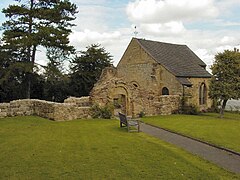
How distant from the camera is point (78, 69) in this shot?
123 feet

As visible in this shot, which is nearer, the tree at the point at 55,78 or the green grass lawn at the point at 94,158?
the green grass lawn at the point at 94,158

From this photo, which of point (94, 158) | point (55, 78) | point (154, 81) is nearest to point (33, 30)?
point (55, 78)

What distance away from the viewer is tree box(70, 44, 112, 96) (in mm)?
36344

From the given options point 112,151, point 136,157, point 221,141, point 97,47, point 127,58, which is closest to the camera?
point 136,157

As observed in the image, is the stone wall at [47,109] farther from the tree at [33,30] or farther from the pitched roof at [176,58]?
the pitched roof at [176,58]

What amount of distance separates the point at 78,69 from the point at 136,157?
95.4ft

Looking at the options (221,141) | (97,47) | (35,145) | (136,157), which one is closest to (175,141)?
(221,141)

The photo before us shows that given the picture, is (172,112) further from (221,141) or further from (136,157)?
(136,157)

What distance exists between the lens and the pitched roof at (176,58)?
32469 mm

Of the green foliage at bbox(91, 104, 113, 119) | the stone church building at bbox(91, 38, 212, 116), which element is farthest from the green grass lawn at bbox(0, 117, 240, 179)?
the stone church building at bbox(91, 38, 212, 116)

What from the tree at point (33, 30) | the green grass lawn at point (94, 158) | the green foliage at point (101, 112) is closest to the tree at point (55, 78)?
the tree at point (33, 30)

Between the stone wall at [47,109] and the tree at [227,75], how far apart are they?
39.6 ft

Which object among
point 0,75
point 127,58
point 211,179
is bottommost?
point 211,179

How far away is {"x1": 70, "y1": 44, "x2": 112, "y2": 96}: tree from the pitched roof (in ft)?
21.5
